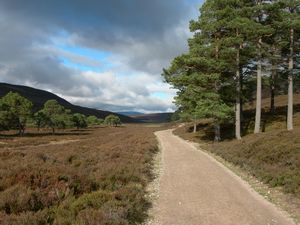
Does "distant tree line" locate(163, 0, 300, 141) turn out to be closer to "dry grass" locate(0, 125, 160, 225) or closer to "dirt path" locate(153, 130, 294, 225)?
"dirt path" locate(153, 130, 294, 225)

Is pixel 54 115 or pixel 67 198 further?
pixel 54 115

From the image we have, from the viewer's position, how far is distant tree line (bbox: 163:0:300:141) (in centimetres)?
2525

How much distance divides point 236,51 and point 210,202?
61.7 feet

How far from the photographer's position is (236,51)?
2617 cm

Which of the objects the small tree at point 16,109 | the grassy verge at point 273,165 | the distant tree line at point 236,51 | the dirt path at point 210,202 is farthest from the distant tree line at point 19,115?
the dirt path at point 210,202

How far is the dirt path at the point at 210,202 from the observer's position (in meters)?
8.18

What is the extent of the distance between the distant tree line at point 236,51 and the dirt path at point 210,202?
13.5 m

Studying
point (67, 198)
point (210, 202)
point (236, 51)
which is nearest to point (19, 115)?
point (236, 51)

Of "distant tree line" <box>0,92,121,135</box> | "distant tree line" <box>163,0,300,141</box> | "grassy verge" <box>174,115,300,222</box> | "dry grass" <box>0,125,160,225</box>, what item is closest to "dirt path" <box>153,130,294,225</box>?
"grassy verge" <box>174,115,300,222</box>

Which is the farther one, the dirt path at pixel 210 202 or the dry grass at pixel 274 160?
the dry grass at pixel 274 160

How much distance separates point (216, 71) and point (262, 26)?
528 centimetres

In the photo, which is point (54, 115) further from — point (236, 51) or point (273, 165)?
point (273, 165)

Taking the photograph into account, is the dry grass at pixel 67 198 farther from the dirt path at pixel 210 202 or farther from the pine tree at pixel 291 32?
the pine tree at pixel 291 32

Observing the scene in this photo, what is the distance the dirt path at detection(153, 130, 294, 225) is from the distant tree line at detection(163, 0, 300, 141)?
13.5 metres
